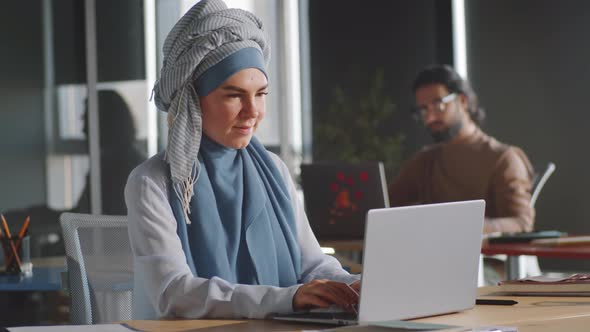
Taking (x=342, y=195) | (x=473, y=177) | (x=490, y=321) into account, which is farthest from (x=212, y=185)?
(x=473, y=177)

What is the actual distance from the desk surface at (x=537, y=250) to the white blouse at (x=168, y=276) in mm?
1170

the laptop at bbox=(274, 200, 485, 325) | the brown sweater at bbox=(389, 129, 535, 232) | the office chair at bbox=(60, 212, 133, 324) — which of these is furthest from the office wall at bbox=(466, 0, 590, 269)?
the laptop at bbox=(274, 200, 485, 325)

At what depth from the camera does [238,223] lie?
236 cm

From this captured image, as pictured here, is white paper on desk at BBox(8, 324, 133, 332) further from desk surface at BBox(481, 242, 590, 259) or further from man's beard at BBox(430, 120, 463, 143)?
man's beard at BBox(430, 120, 463, 143)

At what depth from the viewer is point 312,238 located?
2562 mm

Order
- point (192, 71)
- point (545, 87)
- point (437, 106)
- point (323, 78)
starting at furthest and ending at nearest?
point (323, 78)
point (545, 87)
point (437, 106)
point (192, 71)

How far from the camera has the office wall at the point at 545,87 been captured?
300 inches

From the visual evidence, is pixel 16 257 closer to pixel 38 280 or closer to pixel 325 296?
pixel 38 280

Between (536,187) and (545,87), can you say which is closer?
(536,187)

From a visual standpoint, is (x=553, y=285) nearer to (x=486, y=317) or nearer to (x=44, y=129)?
(x=486, y=317)

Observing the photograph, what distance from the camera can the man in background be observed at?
193 inches

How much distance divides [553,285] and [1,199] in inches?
175

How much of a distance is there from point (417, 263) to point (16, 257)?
2.21 meters

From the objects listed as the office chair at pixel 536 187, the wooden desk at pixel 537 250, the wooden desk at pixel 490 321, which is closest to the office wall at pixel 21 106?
the office chair at pixel 536 187
